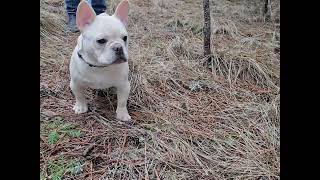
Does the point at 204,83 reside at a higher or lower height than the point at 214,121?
higher

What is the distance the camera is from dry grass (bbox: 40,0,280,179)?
119cm

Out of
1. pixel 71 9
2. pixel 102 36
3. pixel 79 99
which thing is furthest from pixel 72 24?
pixel 102 36

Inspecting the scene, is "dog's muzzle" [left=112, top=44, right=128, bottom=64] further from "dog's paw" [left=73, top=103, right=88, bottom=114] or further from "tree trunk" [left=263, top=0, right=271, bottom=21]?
"tree trunk" [left=263, top=0, right=271, bottom=21]

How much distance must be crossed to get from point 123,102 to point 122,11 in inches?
12.3

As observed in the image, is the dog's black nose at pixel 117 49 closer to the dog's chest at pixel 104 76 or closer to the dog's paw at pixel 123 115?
the dog's chest at pixel 104 76

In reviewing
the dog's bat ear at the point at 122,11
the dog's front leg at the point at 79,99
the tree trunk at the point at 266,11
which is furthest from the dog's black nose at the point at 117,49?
the tree trunk at the point at 266,11

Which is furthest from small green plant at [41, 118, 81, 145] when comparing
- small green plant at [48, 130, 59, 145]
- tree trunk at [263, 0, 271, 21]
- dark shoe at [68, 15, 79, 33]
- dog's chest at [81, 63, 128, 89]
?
tree trunk at [263, 0, 271, 21]

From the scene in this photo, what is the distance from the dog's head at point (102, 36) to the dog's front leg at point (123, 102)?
0.55 feet

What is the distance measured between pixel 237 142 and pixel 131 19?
0.89 m

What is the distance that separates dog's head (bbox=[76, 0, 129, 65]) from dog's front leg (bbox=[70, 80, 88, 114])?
0.17 meters

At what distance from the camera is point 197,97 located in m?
1.56
